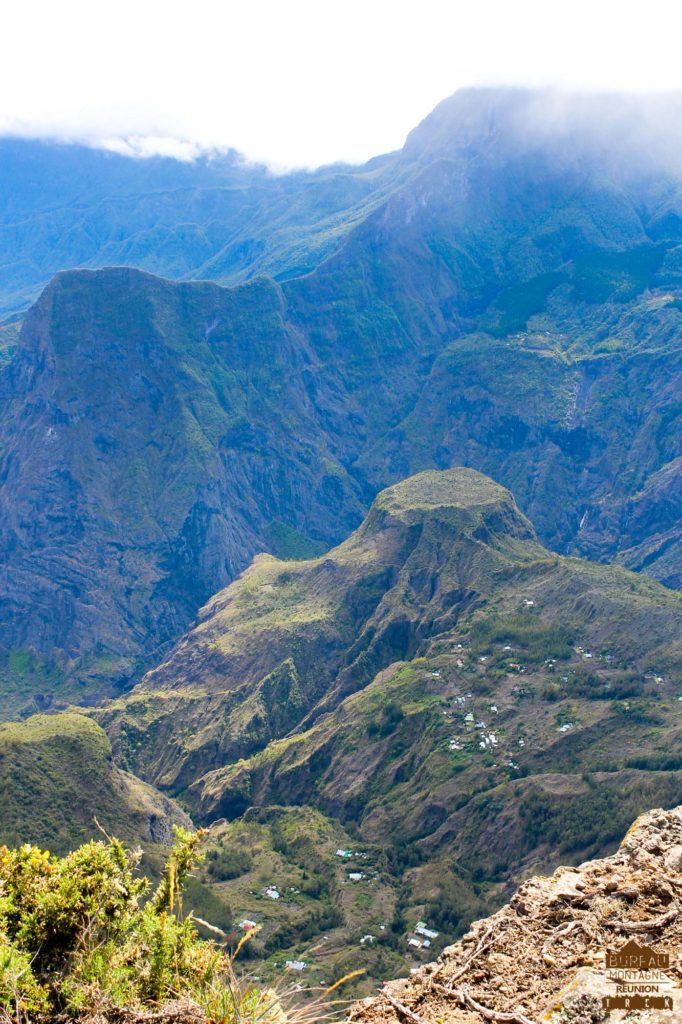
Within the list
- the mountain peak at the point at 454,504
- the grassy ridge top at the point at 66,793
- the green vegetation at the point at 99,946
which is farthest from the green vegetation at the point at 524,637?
the green vegetation at the point at 99,946

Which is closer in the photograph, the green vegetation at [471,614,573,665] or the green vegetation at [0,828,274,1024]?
the green vegetation at [0,828,274,1024]

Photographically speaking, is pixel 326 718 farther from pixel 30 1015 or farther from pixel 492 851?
pixel 30 1015

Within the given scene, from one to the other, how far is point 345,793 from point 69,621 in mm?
87046

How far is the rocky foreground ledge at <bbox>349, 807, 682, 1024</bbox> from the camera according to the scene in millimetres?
13609

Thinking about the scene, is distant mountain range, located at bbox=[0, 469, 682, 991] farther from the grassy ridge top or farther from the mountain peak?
the mountain peak

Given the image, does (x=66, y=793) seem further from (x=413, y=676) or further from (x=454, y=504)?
(x=454, y=504)

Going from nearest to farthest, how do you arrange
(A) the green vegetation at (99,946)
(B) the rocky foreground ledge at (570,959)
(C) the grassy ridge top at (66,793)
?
(B) the rocky foreground ledge at (570,959) → (A) the green vegetation at (99,946) → (C) the grassy ridge top at (66,793)

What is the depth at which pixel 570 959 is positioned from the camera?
1567cm

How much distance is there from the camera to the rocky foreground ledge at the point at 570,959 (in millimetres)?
13609

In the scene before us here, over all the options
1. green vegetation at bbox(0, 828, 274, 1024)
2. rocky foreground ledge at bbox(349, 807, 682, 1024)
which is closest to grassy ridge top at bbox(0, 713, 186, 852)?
green vegetation at bbox(0, 828, 274, 1024)

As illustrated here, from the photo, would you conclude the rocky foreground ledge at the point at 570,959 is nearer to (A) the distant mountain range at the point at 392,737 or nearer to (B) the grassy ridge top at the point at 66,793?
(A) the distant mountain range at the point at 392,737


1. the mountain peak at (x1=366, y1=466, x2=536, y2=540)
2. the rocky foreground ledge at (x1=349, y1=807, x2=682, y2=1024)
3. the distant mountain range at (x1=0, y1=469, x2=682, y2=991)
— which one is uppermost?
the rocky foreground ledge at (x1=349, y1=807, x2=682, y2=1024)

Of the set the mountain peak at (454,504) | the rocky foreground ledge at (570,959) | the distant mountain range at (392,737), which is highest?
the rocky foreground ledge at (570,959)

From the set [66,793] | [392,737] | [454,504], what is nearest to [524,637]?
[392,737]
